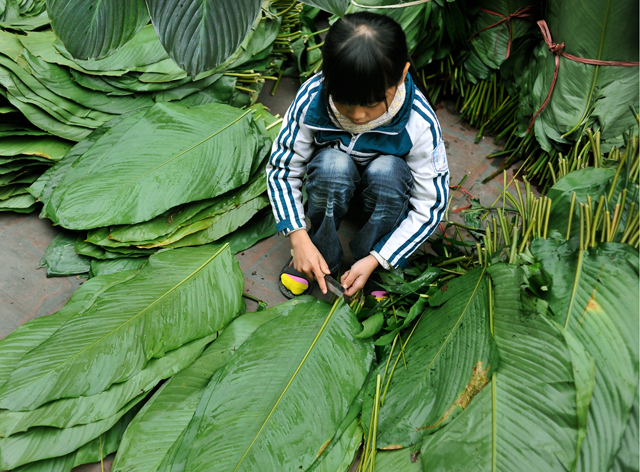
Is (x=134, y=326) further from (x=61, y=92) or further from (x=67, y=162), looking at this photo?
(x=61, y=92)

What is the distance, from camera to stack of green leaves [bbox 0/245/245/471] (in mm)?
1017

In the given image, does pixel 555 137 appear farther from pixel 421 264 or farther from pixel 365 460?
pixel 365 460

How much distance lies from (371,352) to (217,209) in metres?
0.63

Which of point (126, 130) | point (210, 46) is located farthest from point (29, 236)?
point (210, 46)

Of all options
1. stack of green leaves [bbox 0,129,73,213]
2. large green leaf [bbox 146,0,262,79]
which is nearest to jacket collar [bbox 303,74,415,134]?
large green leaf [bbox 146,0,262,79]

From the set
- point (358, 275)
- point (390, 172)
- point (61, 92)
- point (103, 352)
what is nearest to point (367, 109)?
point (390, 172)

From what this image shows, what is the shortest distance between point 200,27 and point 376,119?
72cm

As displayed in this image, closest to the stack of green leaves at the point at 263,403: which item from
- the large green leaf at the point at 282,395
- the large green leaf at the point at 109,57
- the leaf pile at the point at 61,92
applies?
the large green leaf at the point at 282,395

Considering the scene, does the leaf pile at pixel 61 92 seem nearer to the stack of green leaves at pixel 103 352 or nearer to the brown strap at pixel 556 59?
the stack of green leaves at pixel 103 352

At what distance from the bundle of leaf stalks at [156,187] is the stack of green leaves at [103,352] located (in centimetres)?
12

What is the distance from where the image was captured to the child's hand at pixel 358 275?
1248 millimetres

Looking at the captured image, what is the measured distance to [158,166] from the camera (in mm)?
1393

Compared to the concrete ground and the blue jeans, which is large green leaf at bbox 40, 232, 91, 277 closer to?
the concrete ground

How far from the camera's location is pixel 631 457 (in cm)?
84
